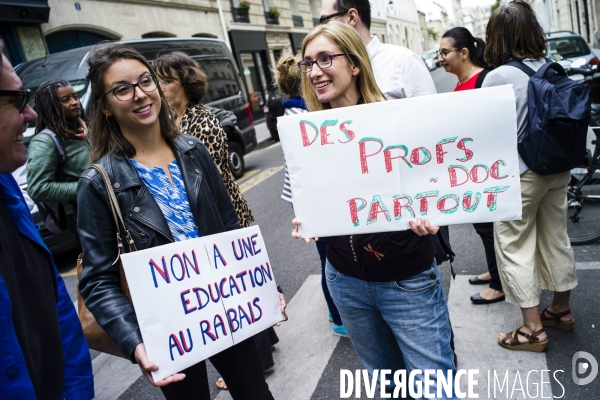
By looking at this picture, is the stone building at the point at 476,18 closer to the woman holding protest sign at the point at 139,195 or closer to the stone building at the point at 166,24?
the stone building at the point at 166,24

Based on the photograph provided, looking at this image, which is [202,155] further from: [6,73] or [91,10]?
[91,10]

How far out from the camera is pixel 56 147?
3.48m

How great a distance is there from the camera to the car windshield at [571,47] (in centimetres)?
1033

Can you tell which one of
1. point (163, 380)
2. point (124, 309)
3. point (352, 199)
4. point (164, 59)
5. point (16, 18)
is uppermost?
point (16, 18)

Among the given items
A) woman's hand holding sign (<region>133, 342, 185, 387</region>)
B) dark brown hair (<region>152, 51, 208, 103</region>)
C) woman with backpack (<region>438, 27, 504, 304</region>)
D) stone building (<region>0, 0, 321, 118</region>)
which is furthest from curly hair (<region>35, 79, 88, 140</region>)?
woman with backpack (<region>438, 27, 504, 304</region>)

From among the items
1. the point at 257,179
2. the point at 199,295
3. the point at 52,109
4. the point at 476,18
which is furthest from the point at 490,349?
the point at 476,18

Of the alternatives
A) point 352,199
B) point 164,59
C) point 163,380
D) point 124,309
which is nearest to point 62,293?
point 124,309

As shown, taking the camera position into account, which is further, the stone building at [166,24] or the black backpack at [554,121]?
the stone building at [166,24]

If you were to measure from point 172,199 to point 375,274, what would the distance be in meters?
0.80

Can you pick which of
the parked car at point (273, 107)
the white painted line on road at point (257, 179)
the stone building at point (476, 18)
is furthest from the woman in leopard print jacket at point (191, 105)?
the stone building at point (476, 18)

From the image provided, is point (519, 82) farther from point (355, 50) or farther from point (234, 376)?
point (234, 376)

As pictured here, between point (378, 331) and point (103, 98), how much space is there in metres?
1.37

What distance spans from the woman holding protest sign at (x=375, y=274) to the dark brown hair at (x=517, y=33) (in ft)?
3.77

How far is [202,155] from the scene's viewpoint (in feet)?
6.23
